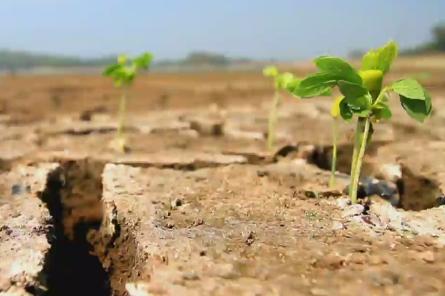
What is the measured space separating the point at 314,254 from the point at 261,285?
25 cm

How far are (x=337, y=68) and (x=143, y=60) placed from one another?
1.74 metres

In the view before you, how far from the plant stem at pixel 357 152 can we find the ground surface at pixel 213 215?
67 mm

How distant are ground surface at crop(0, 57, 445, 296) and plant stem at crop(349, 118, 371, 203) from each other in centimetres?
7

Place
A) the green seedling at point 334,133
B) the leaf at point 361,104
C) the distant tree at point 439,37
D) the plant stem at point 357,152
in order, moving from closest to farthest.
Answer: the leaf at point 361,104, the plant stem at point 357,152, the green seedling at point 334,133, the distant tree at point 439,37

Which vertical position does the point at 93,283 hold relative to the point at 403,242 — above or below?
below

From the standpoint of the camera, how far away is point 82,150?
3.35 meters

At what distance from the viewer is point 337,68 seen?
1.96 m

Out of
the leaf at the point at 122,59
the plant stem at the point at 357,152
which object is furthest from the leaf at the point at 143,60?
the plant stem at the point at 357,152

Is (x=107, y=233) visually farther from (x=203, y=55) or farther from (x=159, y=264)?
(x=203, y=55)

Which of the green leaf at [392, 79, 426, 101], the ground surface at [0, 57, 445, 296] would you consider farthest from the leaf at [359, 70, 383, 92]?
the ground surface at [0, 57, 445, 296]

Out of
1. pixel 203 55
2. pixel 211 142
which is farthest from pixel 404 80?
pixel 203 55

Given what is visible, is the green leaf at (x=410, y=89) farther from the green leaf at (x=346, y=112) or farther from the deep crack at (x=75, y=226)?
the deep crack at (x=75, y=226)

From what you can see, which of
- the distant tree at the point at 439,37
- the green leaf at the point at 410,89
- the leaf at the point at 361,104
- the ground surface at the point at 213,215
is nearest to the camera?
the ground surface at the point at 213,215

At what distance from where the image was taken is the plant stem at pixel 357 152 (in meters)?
2.14
